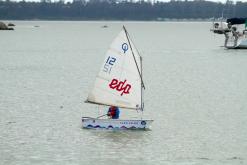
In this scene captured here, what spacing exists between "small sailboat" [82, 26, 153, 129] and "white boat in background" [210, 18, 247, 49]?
69053 millimetres

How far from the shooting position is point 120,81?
34312 millimetres

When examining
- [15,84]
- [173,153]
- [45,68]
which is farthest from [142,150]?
[45,68]

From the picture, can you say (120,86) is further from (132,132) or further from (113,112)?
(132,132)

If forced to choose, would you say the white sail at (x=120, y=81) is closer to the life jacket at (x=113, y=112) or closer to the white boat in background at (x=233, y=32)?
the life jacket at (x=113, y=112)

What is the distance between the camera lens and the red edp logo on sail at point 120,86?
34281mm

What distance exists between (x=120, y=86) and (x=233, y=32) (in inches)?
2849

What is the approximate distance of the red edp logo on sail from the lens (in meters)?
34.3

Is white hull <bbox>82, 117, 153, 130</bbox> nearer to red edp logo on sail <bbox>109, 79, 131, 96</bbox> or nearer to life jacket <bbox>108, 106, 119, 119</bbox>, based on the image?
life jacket <bbox>108, 106, 119, 119</bbox>

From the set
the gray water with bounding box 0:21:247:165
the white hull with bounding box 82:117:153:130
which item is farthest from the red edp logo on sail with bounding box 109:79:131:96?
the gray water with bounding box 0:21:247:165

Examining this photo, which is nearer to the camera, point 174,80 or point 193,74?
point 174,80

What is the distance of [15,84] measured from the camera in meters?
57.0

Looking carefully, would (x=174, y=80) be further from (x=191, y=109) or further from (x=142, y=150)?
(x=142, y=150)

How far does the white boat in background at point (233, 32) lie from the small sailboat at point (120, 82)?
69053 mm

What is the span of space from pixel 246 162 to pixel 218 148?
2.88 metres
